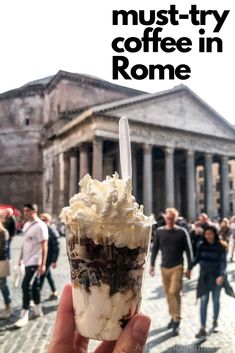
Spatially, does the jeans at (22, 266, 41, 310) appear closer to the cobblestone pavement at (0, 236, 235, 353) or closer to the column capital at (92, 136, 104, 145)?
the cobblestone pavement at (0, 236, 235, 353)

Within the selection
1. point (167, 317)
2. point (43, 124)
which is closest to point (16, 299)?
→ point (167, 317)

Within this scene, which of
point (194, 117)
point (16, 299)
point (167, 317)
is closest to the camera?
point (167, 317)

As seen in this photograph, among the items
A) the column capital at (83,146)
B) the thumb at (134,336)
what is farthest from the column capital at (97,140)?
the thumb at (134,336)

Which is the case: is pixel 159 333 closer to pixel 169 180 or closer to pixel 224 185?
pixel 169 180

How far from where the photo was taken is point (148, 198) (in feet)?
A: 95.3

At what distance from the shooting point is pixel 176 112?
105 feet

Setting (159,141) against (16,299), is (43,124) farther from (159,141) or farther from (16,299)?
(16,299)

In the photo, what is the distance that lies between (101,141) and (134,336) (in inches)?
1034

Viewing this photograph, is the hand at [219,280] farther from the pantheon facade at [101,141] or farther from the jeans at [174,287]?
the pantheon facade at [101,141]

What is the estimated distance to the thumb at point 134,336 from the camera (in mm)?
1427

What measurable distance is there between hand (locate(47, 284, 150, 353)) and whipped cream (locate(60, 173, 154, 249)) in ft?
0.92

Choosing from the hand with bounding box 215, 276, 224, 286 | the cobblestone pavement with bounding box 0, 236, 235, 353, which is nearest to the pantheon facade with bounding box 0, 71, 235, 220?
the cobblestone pavement with bounding box 0, 236, 235, 353

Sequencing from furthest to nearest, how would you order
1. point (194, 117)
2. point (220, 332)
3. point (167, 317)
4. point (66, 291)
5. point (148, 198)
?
point (194, 117) < point (148, 198) < point (167, 317) < point (220, 332) < point (66, 291)

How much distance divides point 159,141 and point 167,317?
2528cm
